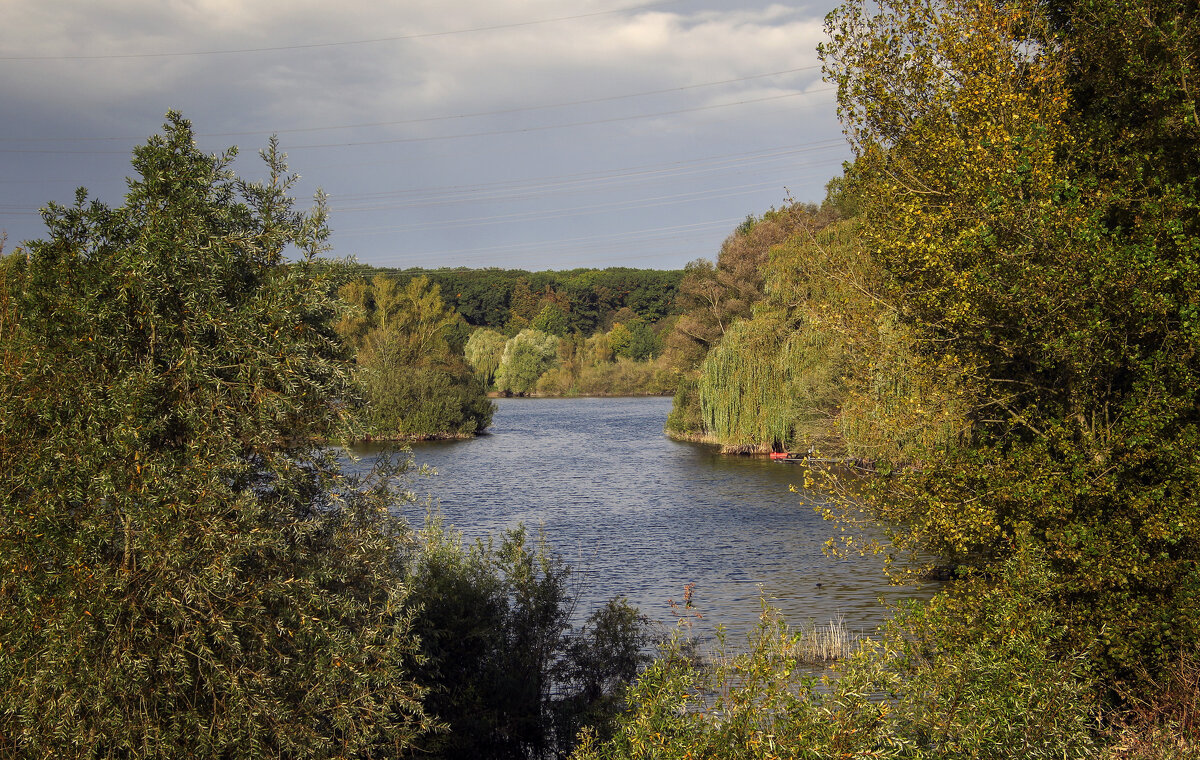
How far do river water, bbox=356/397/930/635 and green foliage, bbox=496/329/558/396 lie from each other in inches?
2340

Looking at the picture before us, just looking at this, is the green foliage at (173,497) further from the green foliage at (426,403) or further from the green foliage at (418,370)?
the green foliage at (426,403)

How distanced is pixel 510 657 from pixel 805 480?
487 centimetres

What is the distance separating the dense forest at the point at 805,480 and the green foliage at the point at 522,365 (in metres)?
97.8

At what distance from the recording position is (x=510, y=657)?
11.4 metres

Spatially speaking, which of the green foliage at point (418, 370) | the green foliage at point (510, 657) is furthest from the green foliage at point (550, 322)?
the green foliage at point (510, 657)

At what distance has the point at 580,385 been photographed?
116125mm

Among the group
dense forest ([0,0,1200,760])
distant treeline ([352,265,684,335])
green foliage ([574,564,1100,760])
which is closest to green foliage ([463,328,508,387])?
distant treeline ([352,265,684,335])

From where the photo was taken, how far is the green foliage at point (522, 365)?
118 m

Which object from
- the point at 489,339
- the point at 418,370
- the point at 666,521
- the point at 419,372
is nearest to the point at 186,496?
the point at 666,521

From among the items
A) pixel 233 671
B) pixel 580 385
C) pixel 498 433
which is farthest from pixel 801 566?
pixel 580 385

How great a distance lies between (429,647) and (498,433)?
56.6 meters

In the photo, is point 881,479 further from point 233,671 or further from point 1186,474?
point 233,671

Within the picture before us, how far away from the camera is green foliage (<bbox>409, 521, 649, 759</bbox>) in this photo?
1072 centimetres

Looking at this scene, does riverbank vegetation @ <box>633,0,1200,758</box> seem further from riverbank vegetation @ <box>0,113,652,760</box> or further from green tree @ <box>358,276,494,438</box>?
green tree @ <box>358,276,494,438</box>
